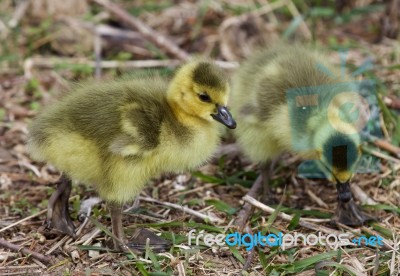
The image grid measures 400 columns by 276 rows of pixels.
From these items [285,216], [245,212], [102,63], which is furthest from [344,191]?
[102,63]

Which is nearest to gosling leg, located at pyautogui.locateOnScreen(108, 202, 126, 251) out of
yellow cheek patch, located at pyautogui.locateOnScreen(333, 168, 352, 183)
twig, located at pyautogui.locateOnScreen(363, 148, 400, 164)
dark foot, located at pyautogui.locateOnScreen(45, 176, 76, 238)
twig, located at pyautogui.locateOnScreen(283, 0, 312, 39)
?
dark foot, located at pyautogui.locateOnScreen(45, 176, 76, 238)

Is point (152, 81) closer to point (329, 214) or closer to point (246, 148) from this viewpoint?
point (246, 148)

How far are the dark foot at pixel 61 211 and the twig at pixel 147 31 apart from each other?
1.56 meters

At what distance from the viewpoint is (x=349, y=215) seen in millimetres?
2775

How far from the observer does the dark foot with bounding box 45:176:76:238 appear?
267 centimetres

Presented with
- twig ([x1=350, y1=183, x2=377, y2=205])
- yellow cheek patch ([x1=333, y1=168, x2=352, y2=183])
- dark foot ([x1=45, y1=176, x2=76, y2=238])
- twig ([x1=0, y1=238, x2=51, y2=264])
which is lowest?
twig ([x1=350, y1=183, x2=377, y2=205])

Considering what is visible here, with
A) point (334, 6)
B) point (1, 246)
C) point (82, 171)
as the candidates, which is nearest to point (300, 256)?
point (82, 171)

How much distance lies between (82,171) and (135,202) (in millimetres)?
491

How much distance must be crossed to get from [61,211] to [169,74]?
0.75 meters

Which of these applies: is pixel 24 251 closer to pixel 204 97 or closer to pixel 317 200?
pixel 204 97

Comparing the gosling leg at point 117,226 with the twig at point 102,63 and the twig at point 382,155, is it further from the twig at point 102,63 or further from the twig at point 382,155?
the twig at point 102,63

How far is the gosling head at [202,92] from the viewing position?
8.07ft

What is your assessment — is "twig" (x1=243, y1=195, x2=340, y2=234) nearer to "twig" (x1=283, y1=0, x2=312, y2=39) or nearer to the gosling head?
the gosling head

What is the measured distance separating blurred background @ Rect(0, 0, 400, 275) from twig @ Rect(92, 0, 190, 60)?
0.01 metres
